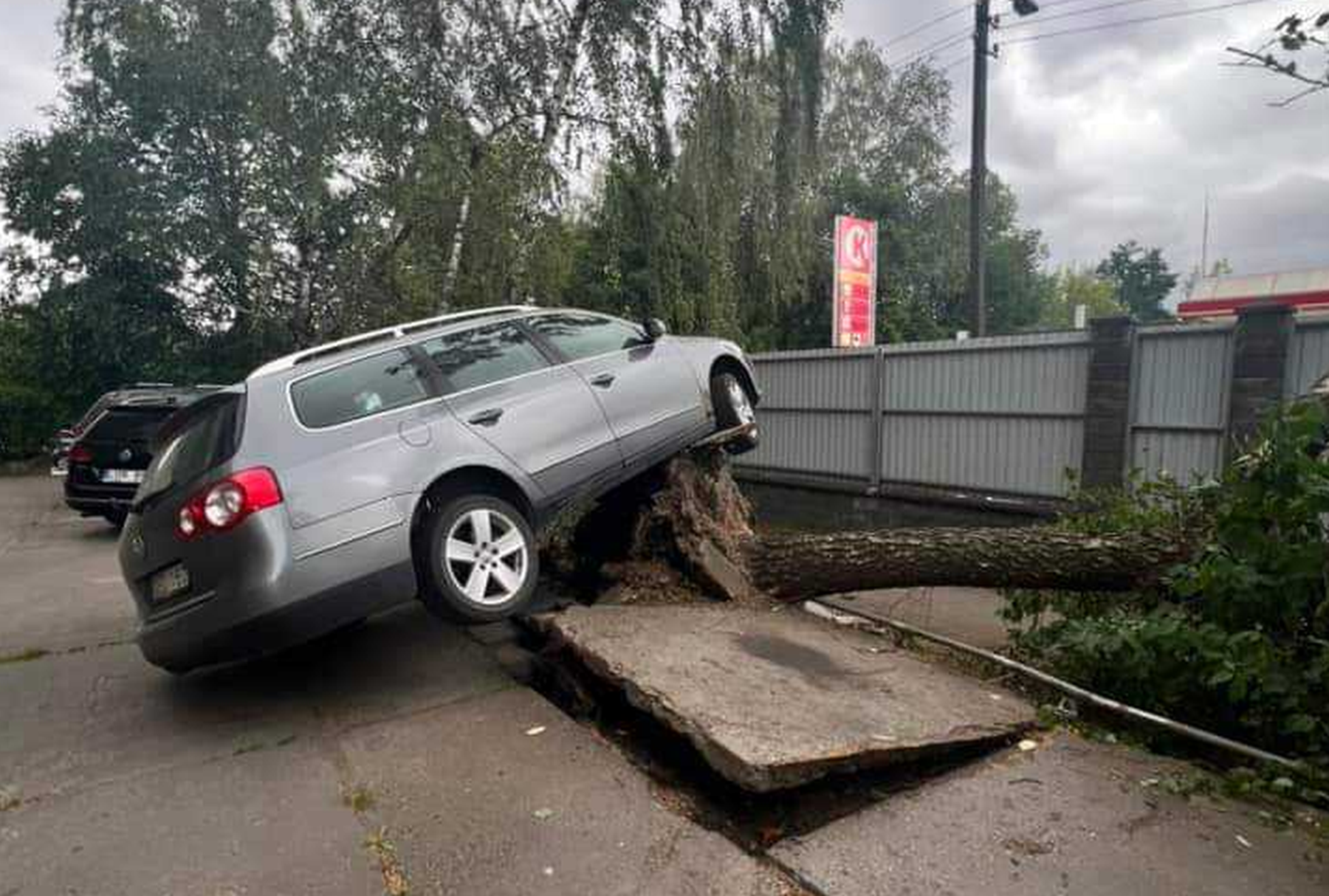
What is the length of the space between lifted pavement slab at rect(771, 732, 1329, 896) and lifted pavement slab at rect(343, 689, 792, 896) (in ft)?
1.09

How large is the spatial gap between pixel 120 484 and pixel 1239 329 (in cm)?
1155

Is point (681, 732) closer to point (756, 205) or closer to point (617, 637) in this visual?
point (617, 637)

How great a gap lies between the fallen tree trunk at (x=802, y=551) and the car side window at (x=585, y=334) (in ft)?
3.04

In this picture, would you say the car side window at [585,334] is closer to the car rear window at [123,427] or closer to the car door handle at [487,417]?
the car door handle at [487,417]

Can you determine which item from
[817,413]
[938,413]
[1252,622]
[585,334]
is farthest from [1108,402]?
[585,334]

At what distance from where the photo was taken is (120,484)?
27.7 ft

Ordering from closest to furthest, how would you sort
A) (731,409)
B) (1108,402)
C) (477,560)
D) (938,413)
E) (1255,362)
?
(477,560) → (731,409) → (1255,362) → (1108,402) → (938,413)

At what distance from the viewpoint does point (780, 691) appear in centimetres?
322

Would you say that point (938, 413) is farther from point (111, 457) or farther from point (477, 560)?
point (111, 457)

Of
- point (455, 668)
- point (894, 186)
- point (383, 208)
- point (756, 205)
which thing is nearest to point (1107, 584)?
point (455, 668)

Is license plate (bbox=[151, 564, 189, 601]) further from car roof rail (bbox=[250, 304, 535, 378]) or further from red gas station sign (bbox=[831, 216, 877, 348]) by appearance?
red gas station sign (bbox=[831, 216, 877, 348])

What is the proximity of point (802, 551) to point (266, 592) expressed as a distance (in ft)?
10.1

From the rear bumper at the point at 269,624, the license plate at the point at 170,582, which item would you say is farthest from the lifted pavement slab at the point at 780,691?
the license plate at the point at 170,582

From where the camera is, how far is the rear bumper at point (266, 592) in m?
2.99
